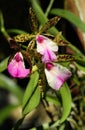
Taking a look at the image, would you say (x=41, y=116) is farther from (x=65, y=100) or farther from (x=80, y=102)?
(x=65, y=100)

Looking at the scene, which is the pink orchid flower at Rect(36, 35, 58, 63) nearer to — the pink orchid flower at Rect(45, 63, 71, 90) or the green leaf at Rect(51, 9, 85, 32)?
the pink orchid flower at Rect(45, 63, 71, 90)

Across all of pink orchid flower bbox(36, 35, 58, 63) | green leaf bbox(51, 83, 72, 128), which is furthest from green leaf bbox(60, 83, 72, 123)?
pink orchid flower bbox(36, 35, 58, 63)

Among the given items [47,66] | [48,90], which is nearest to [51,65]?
[47,66]

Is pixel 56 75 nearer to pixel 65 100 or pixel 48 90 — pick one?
pixel 65 100

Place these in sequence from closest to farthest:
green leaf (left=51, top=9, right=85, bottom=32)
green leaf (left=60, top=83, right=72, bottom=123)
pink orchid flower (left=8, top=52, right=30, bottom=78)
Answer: pink orchid flower (left=8, top=52, right=30, bottom=78) → green leaf (left=60, top=83, right=72, bottom=123) → green leaf (left=51, top=9, right=85, bottom=32)

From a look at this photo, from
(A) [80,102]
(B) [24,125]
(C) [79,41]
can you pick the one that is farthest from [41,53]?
(B) [24,125]

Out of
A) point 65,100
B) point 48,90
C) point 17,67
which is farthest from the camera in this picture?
point 48,90

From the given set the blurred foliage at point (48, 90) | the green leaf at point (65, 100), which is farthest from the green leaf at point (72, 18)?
the green leaf at point (65, 100)
